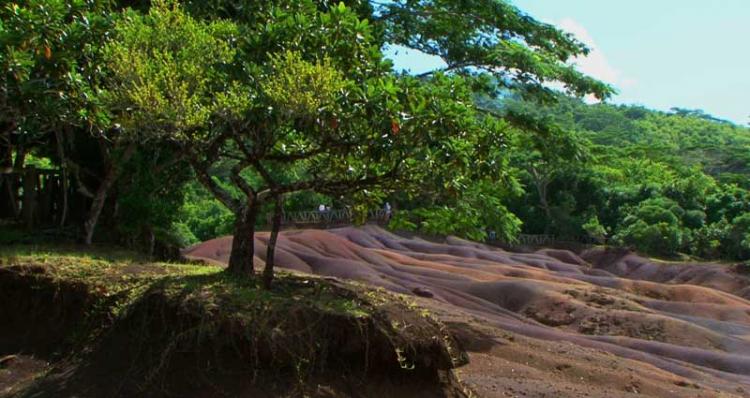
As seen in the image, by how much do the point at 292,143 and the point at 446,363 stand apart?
9.13ft

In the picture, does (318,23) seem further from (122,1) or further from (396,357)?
(122,1)

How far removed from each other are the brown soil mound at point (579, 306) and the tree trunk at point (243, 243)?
282 centimetres

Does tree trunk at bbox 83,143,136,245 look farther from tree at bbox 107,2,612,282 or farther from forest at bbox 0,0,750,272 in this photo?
tree at bbox 107,2,612,282

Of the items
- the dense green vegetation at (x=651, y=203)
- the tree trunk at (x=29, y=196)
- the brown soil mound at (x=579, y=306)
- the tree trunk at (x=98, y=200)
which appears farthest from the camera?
the dense green vegetation at (x=651, y=203)

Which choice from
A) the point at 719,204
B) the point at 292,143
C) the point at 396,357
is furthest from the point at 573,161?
the point at 719,204

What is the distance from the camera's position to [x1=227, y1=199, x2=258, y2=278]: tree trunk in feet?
23.1

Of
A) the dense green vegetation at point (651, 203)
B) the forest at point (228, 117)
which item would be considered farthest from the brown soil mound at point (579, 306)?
the dense green vegetation at point (651, 203)

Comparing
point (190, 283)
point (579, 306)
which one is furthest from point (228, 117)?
point (579, 306)

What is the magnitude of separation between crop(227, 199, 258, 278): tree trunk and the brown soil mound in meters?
2.82

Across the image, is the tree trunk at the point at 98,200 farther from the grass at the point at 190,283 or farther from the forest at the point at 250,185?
the grass at the point at 190,283

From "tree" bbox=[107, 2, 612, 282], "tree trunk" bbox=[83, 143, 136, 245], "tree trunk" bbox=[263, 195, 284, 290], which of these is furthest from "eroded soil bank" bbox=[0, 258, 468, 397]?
"tree trunk" bbox=[83, 143, 136, 245]

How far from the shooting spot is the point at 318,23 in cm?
662

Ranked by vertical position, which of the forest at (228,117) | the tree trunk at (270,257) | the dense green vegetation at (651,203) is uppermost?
the dense green vegetation at (651,203)

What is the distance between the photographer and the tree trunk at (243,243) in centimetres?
703
